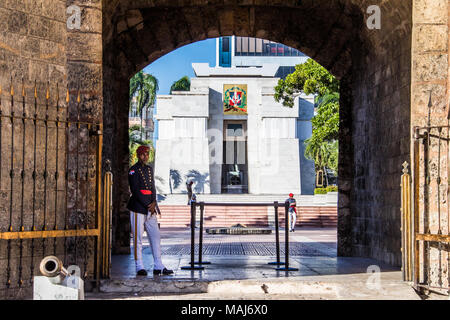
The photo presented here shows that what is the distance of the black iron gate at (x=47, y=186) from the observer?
6.61 m

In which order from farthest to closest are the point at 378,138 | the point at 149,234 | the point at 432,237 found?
the point at 378,138
the point at 149,234
the point at 432,237

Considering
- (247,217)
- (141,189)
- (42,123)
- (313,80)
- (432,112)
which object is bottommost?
(247,217)

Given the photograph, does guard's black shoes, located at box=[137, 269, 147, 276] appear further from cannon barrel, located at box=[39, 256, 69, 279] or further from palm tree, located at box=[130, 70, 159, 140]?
palm tree, located at box=[130, 70, 159, 140]

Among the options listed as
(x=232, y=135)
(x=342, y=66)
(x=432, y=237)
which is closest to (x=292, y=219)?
(x=342, y=66)

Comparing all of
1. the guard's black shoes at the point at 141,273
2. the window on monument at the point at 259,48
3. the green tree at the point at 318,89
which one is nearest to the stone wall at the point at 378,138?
the guard's black shoes at the point at 141,273

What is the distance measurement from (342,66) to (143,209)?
5.69 meters

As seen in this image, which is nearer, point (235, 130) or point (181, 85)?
point (235, 130)

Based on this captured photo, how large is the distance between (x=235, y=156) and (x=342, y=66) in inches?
1520

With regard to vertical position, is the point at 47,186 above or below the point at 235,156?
below

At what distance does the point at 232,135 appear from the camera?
49.6 meters

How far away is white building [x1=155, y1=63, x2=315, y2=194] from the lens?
45.0 metres

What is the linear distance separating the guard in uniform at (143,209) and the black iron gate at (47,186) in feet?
2.90

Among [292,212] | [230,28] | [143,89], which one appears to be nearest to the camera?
[230,28]

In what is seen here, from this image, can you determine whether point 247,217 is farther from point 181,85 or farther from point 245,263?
point 181,85
